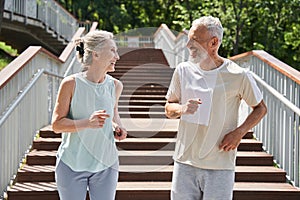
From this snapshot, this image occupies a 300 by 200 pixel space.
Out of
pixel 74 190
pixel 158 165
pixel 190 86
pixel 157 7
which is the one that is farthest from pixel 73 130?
pixel 157 7

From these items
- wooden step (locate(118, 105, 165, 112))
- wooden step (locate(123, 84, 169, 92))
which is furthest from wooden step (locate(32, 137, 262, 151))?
wooden step (locate(123, 84, 169, 92))

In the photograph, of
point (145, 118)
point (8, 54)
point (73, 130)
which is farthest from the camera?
point (8, 54)

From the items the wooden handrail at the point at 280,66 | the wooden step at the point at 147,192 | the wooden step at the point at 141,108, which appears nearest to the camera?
the wooden step at the point at 147,192

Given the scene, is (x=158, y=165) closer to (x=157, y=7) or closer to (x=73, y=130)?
(x=73, y=130)

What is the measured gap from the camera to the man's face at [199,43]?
9.26 feet

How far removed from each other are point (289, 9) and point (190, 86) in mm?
10944

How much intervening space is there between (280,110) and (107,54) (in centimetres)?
343

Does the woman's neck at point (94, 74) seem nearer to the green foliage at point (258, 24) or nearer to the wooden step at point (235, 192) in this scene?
the wooden step at point (235, 192)

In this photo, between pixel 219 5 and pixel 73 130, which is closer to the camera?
pixel 73 130

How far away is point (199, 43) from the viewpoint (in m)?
2.83

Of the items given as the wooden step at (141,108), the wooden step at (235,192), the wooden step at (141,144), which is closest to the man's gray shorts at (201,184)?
the wooden step at (235,192)

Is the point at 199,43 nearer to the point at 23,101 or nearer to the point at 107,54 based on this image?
the point at 107,54

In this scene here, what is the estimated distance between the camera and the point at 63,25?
64.0 ft

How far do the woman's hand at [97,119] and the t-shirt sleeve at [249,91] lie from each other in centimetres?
74
